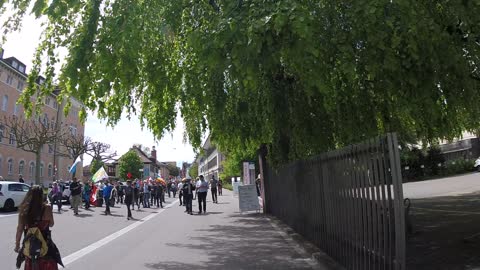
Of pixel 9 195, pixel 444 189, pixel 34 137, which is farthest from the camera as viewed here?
pixel 34 137

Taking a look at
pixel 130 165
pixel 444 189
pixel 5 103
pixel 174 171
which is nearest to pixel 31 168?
pixel 5 103

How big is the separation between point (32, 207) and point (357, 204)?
4508mm

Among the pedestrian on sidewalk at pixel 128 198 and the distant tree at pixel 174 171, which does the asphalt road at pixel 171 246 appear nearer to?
the pedestrian on sidewalk at pixel 128 198

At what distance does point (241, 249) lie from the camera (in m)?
11.0

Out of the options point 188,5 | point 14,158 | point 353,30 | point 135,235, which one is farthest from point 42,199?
point 14,158

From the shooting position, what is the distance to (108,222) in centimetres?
1859

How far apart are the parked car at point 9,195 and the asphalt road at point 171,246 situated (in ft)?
25.3

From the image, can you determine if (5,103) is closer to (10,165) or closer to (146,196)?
(10,165)

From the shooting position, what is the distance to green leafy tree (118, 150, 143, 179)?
10425 centimetres

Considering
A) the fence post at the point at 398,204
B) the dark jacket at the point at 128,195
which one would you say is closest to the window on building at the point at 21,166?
the dark jacket at the point at 128,195

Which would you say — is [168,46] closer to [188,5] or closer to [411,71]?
[188,5]

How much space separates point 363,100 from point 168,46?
4370 mm

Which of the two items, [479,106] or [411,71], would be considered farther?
[479,106]

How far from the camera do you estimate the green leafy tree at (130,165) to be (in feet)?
342
